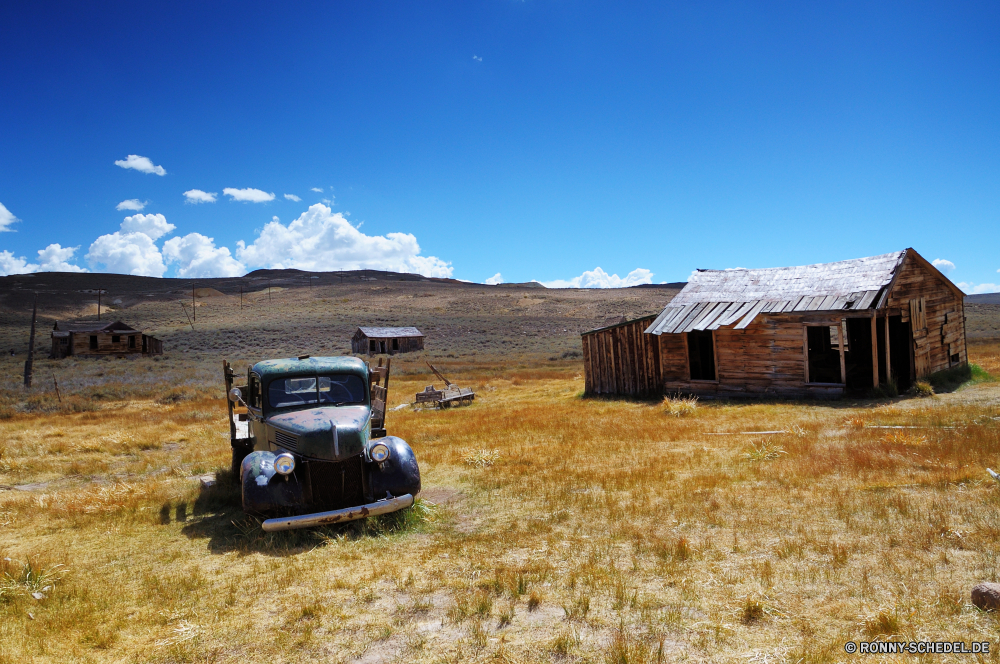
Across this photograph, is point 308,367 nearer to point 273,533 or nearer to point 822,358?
point 273,533

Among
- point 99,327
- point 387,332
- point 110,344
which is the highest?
point 99,327

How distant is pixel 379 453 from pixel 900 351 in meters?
18.3

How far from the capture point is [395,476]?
6.99 metres

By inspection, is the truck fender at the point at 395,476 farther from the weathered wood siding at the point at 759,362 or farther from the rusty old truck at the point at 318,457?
the weathered wood siding at the point at 759,362

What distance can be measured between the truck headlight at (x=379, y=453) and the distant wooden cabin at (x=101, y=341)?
51614 millimetres

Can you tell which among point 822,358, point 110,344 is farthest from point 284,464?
point 110,344

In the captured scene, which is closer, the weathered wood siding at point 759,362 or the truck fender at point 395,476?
the truck fender at point 395,476

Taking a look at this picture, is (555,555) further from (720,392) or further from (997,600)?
(720,392)

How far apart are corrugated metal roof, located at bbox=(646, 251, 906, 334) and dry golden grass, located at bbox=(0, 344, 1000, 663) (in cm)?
618

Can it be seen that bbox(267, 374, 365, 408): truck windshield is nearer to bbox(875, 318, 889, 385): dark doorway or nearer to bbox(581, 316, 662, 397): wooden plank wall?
bbox(581, 316, 662, 397): wooden plank wall

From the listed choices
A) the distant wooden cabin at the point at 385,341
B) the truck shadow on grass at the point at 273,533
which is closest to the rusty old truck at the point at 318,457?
the truck shadow on grass at the point at 273,533

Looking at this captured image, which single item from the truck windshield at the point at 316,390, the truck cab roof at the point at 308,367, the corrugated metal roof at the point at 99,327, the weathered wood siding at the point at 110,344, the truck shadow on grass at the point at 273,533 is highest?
the corrugated metal roof at the point at 99,327

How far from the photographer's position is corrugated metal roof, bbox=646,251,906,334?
16422mm

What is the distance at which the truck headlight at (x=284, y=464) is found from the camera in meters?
6.41
